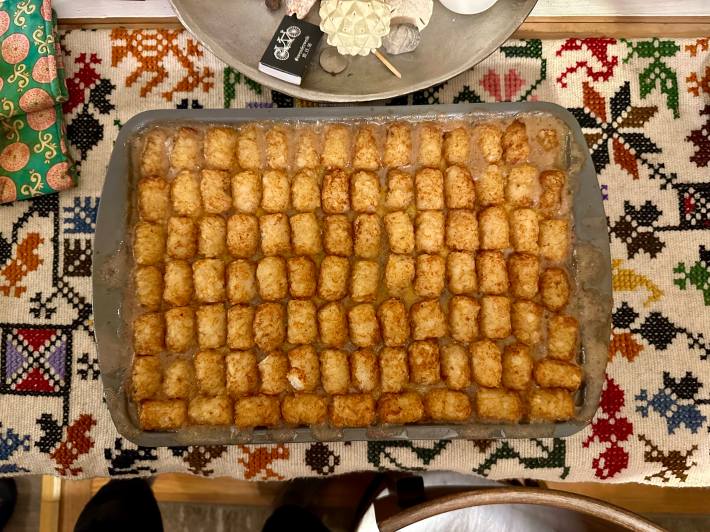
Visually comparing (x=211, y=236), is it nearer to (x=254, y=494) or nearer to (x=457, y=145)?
(x=457, y=145)

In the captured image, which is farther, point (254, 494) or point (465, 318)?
point (254, 494)

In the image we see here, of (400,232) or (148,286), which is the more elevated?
(400,232)

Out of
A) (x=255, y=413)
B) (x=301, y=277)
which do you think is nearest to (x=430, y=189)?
(x=301, y=277)

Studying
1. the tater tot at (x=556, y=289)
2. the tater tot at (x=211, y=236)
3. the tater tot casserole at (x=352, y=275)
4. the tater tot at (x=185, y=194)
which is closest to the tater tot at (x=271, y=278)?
the tater tot casserole at (x=352, y=275)

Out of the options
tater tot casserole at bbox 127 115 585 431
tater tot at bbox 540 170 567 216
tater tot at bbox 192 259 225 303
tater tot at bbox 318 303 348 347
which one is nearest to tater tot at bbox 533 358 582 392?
tater tot casserole at bbox 127 115 585 431

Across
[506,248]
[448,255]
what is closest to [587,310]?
[506,248]

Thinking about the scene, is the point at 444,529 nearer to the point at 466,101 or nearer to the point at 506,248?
the point at 506,248
